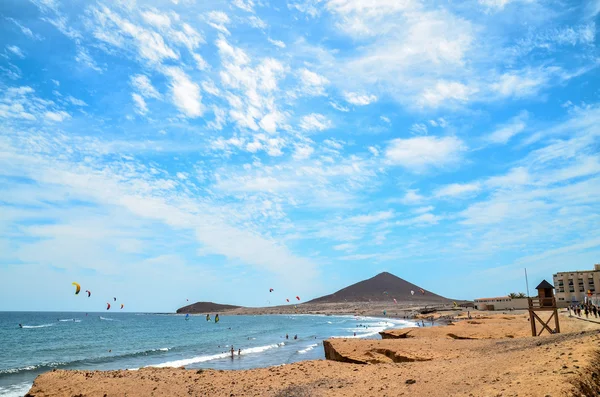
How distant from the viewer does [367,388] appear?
1259 centimetres

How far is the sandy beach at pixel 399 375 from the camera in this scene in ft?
30.3

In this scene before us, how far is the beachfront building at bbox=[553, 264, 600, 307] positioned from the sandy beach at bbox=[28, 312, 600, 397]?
64.7 metres

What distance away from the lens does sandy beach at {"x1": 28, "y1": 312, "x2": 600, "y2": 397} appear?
30.3 ft

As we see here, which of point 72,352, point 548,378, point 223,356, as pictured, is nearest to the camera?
point 548,378

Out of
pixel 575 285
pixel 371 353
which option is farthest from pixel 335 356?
pixel 575 285

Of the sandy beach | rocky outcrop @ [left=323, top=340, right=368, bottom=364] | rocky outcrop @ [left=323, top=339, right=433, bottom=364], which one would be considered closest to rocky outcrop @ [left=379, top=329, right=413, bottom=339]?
the sandy beach

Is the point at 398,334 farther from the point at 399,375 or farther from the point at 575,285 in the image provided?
the point at 575,285

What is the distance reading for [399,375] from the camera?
13656mm

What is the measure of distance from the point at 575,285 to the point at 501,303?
13.0m

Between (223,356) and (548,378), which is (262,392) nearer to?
(548,378)

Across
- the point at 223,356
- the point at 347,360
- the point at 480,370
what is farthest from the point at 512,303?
the point at 480,370

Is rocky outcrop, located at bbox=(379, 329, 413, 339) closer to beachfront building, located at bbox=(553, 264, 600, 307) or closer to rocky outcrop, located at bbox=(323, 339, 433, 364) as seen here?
rocky outcrop, located at bbox=(323, 339, 433, 364)

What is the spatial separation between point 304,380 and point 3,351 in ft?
153

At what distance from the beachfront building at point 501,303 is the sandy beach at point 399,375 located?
62764 millimetres
